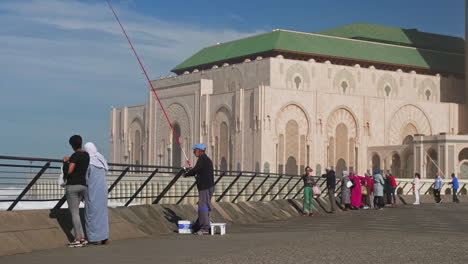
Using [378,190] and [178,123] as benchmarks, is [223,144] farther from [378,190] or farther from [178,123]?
[378,190]

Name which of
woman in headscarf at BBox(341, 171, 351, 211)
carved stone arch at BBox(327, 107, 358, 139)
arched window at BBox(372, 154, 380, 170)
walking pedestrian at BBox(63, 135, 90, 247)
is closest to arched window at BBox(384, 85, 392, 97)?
carved stone arch at BBox(327, 107, 358, 139)

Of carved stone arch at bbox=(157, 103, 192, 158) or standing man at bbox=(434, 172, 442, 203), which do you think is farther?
carved stone arch at bbox=(157, 103, 192, 158)

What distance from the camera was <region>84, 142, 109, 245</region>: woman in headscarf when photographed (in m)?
12.9

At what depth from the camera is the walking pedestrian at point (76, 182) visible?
12.5 meters

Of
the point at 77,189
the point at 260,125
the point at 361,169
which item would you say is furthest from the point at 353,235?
the point at 361,169

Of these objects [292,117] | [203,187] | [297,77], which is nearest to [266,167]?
[292,117]

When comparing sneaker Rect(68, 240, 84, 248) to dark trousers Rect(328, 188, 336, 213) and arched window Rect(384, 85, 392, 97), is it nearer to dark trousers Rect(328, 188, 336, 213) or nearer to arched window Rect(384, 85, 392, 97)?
dark trousers Rect(328, 188, 336, 213)

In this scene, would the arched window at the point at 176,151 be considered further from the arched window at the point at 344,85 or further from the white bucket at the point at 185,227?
the white bucket at the point at 185,227

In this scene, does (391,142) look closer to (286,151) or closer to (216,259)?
(286,151)

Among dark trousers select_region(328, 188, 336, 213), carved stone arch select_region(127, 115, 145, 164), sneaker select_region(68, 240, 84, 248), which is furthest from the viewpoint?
carved stone arch select_region(127, 115, 145, 164)

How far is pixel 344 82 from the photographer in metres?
83.8

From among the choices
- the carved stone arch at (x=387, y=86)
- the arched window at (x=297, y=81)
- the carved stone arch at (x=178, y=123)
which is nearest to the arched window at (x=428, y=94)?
the carved stone arch at (x=387, y=86)

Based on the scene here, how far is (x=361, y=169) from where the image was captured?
82125mm

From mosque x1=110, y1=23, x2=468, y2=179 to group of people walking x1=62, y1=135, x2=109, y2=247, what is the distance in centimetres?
6119
